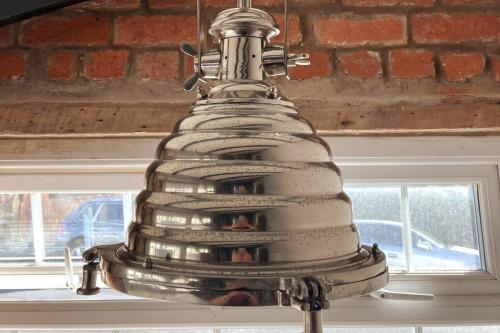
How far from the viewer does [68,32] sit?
3.52 ft

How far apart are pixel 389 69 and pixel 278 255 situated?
86cm

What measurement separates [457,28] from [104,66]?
2.94ft

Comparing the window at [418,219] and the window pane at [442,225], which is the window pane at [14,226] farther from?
the window pane at [442,225]

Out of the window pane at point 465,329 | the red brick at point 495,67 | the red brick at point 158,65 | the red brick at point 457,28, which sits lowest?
the window pane at point 465,329

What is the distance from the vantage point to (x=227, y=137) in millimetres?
368

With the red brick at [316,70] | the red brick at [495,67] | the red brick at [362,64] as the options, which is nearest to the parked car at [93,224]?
the red brick at [316,70]

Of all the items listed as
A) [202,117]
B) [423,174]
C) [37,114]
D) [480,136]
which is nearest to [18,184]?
[37,114]

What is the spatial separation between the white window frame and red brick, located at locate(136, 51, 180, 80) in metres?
0.16

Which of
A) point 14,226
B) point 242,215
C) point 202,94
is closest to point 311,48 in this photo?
point 202,94

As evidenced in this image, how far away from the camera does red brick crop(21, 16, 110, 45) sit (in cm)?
107

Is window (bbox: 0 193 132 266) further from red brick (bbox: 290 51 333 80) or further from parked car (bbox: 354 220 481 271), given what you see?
parked car (bbox: 354 220 481 271)

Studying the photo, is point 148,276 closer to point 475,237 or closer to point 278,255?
point 278,255

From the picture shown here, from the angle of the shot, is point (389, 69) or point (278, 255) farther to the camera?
point (389, 69)

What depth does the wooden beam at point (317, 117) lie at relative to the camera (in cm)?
105
